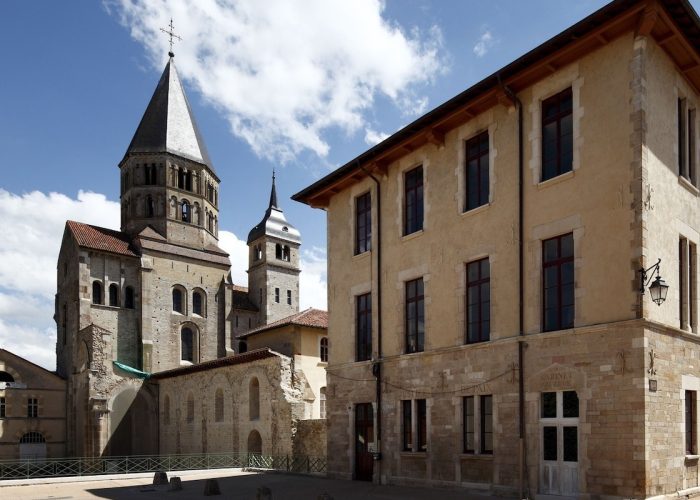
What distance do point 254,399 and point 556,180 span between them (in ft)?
61.6

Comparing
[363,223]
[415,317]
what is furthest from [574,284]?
[363,223]

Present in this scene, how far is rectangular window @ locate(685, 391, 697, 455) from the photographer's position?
39.2ft

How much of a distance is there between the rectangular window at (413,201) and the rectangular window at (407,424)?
4.41 metres

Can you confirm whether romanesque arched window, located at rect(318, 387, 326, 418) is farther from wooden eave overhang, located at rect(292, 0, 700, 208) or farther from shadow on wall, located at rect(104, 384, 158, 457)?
wooden eave overhang, located at rect(292, 0, 700, 208)

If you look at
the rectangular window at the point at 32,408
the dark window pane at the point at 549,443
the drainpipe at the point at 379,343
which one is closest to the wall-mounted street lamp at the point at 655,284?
the dark window pane at the point at 549,443

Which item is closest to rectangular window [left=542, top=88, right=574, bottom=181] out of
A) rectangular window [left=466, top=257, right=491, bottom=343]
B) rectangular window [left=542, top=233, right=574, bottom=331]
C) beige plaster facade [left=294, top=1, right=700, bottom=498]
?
beige plaster facade [left=294, top=1, right=700, bottom=498]

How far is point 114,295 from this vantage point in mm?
42188

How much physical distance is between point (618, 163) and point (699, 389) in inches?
189

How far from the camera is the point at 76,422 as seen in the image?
3825 centimetres

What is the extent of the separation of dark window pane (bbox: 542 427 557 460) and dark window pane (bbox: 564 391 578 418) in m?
0.42

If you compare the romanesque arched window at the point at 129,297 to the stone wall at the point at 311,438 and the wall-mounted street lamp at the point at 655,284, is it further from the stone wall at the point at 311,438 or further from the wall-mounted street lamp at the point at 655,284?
the wall-mounted street lamp at the point at 655,284

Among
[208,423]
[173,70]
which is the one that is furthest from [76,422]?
[173,70]

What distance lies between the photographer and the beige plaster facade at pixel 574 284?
1095 centimetres

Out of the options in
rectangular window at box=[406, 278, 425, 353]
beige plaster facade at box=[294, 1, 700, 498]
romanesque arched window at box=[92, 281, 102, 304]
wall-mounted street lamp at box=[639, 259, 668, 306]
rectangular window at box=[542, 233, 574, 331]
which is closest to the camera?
wall-mounted street lamp at box=[639, 259, 668, 306]
